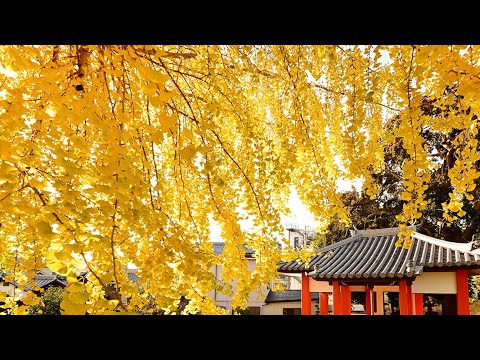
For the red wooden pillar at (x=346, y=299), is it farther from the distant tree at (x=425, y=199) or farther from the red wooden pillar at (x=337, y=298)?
the distant tree at (x=425, y=199)

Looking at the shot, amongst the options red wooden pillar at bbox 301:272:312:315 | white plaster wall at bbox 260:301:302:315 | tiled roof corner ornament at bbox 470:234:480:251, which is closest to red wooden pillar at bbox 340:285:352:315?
red wooden pillar at bbox 301:272:312:315

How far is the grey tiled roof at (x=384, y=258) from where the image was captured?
5133 mm

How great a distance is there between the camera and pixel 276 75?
297 centimetres

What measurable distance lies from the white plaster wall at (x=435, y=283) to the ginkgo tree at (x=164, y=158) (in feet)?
10.1

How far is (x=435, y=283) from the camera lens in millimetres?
5191

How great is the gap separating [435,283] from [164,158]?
13.5 feet

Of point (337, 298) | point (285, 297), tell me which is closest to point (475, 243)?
point (337, 298)

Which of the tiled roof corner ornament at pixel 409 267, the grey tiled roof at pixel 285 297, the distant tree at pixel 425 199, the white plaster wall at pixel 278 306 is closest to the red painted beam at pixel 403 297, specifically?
the tiled roof corner ornament at pixel 409 267

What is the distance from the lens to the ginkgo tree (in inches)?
47.0
